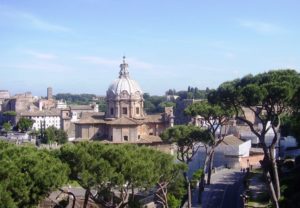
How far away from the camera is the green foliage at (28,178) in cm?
1623

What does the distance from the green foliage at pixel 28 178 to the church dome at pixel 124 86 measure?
96.0 feet

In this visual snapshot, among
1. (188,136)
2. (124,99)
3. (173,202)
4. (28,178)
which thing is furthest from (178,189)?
(124,99)

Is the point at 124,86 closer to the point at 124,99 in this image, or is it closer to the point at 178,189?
A: the point at 124,99

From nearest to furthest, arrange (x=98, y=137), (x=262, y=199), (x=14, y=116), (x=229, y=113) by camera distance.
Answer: (x=262, y=199) < (x=229, y=113) < (x=98, y=137) < (x=14, y=116)

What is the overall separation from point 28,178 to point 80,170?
283 cm

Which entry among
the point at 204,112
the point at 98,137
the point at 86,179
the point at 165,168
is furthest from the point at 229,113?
the point at 98,137

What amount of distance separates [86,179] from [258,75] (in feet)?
29.4

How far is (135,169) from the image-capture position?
1925 cm

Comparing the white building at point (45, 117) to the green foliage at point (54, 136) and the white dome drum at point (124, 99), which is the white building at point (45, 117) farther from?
the white dome drum at point (124, 99)

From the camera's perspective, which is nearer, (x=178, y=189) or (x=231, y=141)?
(x=178, y=189)

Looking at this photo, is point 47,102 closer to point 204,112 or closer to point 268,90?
point 204,112

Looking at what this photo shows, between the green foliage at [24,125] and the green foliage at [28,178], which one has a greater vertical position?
the green foliage at [28,178]

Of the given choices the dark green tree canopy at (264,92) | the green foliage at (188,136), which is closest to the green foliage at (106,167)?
the dark green tree canopy at (264,92)

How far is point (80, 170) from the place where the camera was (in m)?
19.1
